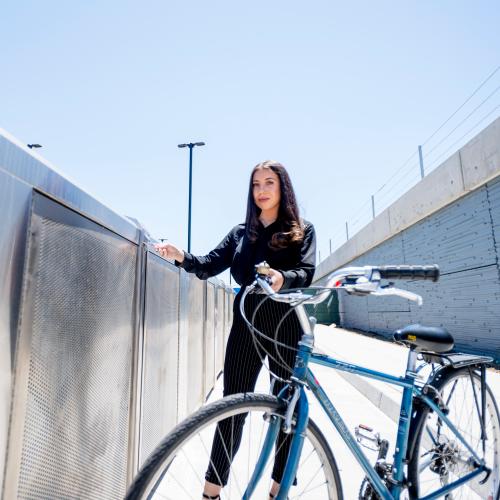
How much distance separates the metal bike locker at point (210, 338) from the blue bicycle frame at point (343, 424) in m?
3.51

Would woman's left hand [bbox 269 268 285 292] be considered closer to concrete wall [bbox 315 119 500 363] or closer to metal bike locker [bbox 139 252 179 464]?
metal bike locker [bbox 139 252 179 464]

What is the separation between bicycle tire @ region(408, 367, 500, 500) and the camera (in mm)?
1923

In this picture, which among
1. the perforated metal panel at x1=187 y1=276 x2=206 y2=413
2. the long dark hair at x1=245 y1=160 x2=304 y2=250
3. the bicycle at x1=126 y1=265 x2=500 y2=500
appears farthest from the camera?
the perforated metal panel at x1=187 y1=276 x2=206 y2=413

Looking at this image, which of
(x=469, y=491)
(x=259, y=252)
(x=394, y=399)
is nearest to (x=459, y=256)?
(x=394, y=399)

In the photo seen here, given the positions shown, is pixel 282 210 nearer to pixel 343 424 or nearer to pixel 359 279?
pixel 359 279

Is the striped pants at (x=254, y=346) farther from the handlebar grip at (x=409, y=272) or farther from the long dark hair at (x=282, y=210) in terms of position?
the handlebar grip at (x=409, y=272)

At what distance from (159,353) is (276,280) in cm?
131

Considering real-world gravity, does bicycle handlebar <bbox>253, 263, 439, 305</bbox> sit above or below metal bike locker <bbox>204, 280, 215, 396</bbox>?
above

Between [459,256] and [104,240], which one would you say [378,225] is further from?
[104,240]

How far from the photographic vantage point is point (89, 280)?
152 cm

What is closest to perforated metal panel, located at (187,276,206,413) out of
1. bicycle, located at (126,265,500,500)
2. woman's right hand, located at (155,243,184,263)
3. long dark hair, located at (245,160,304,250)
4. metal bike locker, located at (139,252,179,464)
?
metal bike locker, located at (139,252,179,464)

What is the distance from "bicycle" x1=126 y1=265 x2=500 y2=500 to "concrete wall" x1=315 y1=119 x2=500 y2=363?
5.86m

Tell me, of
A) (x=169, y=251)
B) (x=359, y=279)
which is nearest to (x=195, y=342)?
(x=169, y=251)

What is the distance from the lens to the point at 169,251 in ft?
7.07
